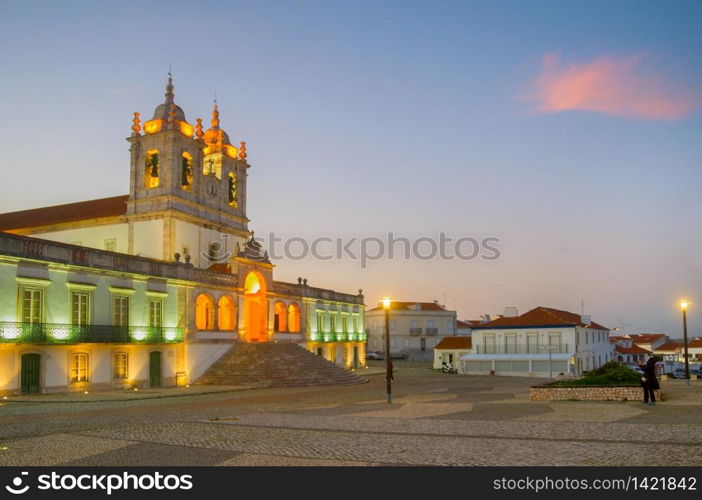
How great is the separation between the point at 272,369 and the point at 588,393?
60.5 ft

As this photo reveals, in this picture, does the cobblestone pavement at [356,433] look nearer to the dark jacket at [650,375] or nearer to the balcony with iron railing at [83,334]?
the dark jacket at [650,375]

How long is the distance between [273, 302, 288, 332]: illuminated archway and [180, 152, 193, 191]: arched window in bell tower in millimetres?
9880

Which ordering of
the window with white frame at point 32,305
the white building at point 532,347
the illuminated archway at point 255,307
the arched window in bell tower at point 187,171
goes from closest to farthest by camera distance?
the window with white frame at point 32,305 → the illuminated archway at point 255,307 → the arched window in bell tower at point 187,171 → the white building at point 532,347

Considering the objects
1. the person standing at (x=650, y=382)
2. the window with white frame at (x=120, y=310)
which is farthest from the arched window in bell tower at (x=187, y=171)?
the person standing at (x=650, y=382)

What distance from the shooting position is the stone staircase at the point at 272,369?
35.8 meters

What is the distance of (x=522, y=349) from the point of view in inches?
1918

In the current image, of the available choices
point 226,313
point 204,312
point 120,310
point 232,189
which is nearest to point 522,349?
point 226,313

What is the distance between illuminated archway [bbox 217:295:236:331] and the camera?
3905 centimetres

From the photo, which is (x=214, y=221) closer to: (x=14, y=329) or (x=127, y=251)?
(x=127, y=251)

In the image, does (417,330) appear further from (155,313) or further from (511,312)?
(155,313)

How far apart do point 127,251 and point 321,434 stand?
31340 mm

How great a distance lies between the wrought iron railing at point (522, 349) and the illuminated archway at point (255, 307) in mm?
17702

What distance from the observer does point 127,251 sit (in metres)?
42.4
